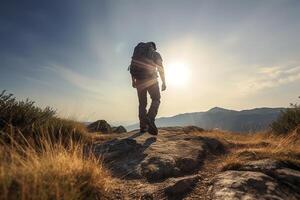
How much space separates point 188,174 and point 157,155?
73cm

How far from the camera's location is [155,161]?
5328 millimetres

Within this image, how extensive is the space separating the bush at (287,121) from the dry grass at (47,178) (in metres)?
7.46

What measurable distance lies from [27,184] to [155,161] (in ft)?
9.91

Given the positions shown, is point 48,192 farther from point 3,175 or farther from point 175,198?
point 175,198

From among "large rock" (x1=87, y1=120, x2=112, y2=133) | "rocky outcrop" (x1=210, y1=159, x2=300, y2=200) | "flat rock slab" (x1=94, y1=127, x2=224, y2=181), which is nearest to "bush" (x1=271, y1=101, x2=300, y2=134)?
"flat rock slab" (x1=94, y1=127, x2=224, y2=181)

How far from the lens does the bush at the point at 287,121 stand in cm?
941

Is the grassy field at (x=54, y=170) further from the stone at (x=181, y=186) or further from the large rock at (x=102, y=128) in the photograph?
the large rock at (x=102, y=128)

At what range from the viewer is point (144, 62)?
27.8ft

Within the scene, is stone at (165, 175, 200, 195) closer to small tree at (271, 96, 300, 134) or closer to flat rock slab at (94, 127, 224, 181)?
flat rock slab at (94, 127, 224, 181)

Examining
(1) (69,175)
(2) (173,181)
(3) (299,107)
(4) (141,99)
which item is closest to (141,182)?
(2) (173,181)

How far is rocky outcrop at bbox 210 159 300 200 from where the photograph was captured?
3784 millimetres

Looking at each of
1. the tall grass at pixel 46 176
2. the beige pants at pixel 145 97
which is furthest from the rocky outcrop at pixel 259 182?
the beige pants at pixel 145 97

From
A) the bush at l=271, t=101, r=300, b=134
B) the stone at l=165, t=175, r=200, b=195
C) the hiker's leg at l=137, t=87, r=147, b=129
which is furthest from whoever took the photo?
the bush at l=271, t=101, r=300, b=134

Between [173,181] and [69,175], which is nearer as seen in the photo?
[69,175]
